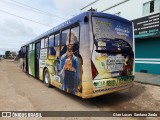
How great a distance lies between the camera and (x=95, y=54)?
6.18 m

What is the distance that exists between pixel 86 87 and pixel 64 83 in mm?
1799

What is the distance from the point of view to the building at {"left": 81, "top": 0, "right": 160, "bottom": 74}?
45.1ft

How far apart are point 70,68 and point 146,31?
9273 mm

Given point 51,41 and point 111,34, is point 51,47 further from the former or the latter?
point 111,34

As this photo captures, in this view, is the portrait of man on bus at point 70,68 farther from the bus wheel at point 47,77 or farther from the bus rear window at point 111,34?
the bus wheel at point 47,77

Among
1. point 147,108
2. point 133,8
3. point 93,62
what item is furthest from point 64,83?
point 133,8

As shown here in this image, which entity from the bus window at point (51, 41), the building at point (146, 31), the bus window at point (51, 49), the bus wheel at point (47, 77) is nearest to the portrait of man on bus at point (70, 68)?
the bus window at point (51, 49)

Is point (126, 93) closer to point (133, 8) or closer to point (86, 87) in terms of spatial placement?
point (86, 87)

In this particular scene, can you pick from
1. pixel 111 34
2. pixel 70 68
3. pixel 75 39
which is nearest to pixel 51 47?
pixel 70 68

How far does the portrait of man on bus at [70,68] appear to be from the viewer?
6633 mm

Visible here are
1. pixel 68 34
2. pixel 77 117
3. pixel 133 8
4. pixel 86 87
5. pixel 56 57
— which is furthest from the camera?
pixel 133 8

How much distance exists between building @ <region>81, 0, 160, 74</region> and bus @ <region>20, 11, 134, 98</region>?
277 inches

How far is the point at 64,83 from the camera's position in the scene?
7652mm

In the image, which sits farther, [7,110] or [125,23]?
[125,23]
